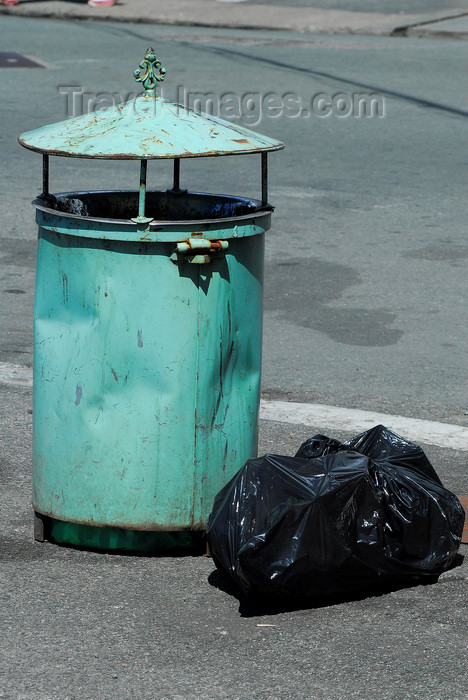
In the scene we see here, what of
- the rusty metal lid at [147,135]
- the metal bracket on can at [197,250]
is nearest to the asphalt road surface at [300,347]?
the metal bracket on can at [197,250]

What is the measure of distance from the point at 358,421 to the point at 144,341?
5.45ft

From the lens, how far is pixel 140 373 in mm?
3404

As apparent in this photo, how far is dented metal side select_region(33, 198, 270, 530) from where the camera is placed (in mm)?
3359

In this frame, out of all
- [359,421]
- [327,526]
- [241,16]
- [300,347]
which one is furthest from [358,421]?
[241,16]

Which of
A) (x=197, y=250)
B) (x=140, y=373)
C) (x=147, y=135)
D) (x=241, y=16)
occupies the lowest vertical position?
(x=140, y=373)

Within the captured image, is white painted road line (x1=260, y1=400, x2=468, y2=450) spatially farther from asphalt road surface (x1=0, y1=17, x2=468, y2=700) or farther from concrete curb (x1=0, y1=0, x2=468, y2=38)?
concrete curb (x1=0, y1=0, x2=468, y2=38)

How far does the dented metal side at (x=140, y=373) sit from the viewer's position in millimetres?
3359

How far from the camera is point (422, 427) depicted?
4.76 metres

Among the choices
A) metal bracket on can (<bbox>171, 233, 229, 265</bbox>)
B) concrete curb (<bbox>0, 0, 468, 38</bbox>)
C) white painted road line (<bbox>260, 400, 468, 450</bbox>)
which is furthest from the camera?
concrete curb (<bbox>0, 0, 468, 38</bbox>)

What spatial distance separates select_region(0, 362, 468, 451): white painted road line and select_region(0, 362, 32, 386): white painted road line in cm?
116

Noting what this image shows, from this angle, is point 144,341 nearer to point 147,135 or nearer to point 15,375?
point 147,135

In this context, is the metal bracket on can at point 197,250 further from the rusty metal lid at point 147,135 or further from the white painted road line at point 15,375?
the white painted road line at point 15,375

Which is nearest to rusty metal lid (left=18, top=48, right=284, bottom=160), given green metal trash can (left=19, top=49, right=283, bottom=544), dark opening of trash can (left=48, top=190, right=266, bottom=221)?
green metal trash can (left=19, top=49, right=283, bottom=544)

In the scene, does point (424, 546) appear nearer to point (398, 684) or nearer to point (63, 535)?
point (398, 684)
